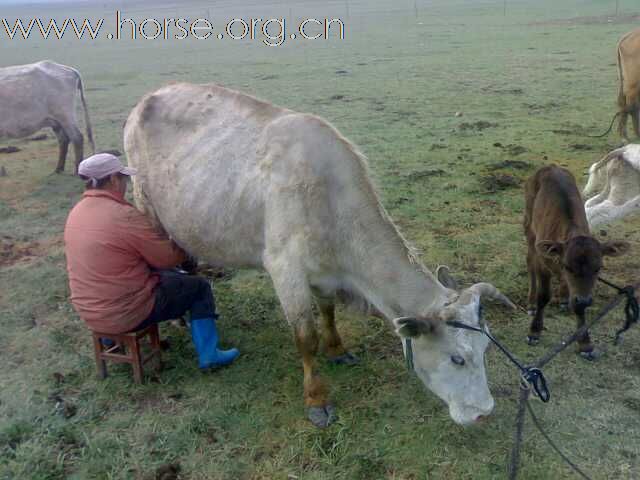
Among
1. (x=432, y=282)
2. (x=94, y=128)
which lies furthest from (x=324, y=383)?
(x=94, y=128)

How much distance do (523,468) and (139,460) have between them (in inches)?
92.3

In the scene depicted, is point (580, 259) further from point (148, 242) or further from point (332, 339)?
point (148, 242)

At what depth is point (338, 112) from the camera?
1244 cm

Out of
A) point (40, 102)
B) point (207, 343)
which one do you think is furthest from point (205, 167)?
point (40, 102)

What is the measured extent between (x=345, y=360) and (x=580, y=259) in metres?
1.87

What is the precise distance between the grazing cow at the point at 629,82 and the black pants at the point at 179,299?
26.0 ft

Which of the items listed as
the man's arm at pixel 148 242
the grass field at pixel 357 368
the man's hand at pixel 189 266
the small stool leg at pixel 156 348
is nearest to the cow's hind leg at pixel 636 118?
the grass field at pixel 357 368

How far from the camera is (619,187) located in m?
5.55

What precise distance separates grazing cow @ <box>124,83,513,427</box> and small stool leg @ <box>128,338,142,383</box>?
34.5 inches

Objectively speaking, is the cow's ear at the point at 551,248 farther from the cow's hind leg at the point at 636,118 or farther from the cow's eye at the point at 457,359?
the cow's hind leg at the point at 636,118

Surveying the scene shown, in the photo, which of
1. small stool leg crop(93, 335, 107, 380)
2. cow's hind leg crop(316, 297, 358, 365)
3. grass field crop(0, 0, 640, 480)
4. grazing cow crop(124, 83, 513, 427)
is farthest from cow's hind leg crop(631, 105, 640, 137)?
small stool leg crop(93, 335, 107, 380)

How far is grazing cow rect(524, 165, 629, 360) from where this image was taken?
4238mm

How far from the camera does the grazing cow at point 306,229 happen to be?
11.4 feet

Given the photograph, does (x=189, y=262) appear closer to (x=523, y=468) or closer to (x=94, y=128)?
(x=523, y=468)
